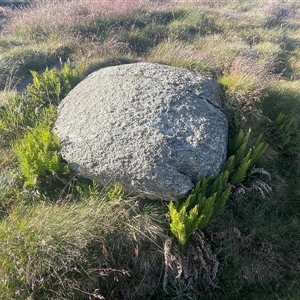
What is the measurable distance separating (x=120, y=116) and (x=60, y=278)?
2.18 metres

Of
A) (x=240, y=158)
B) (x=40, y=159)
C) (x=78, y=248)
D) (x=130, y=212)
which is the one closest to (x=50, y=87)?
(x=40, y=159)

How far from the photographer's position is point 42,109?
19.3 ft

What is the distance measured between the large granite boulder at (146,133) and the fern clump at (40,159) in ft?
0.51

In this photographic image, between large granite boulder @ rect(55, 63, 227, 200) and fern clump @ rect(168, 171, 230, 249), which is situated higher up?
large granite boulder @ rect(55, 63, 227, 200)

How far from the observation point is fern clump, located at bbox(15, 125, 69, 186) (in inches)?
168

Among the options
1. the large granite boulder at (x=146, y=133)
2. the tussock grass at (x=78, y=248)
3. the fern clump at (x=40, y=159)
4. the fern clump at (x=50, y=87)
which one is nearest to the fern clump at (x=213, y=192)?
the large granite boulder at (x=146, y=133)

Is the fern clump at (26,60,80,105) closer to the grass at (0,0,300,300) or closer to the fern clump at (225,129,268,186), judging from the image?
the grass at (0,0,300,300)

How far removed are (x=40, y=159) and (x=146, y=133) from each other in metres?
1.39

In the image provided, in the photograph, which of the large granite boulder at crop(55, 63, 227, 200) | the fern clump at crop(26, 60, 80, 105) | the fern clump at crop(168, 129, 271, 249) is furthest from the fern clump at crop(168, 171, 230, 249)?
the fern clump at crop(26, 60, 80, 105)

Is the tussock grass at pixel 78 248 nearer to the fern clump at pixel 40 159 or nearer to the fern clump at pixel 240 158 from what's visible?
the fern clump at pixel 40 159

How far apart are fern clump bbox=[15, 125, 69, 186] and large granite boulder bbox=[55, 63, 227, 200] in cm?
15

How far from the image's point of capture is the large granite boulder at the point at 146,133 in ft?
13.9

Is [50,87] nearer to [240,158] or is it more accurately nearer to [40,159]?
[40,159]

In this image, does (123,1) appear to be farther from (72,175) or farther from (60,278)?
(60,278)
